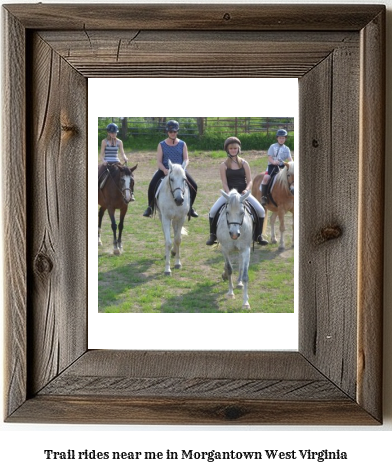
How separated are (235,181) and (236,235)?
92 mm

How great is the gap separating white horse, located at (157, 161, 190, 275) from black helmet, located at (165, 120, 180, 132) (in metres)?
0.06

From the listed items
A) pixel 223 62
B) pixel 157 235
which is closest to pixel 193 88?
pixel 223 62

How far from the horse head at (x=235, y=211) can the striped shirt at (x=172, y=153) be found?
0.31 ft

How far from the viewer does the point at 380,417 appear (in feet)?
3.71

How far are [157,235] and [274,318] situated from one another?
243mm

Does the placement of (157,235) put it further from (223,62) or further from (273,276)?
(223,62)

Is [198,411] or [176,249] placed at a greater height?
[176,249]

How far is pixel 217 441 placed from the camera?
117cm

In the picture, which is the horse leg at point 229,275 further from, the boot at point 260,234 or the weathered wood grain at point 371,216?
the weathered wood grain at point 371,216

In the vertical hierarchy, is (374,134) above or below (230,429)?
above

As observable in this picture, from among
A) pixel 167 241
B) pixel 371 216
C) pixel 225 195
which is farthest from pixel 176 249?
pixel 371 216

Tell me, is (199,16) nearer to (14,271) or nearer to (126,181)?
(126,181)

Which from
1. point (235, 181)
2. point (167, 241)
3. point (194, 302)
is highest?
point (235, 181)

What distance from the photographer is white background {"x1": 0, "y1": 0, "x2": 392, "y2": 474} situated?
1171mm
